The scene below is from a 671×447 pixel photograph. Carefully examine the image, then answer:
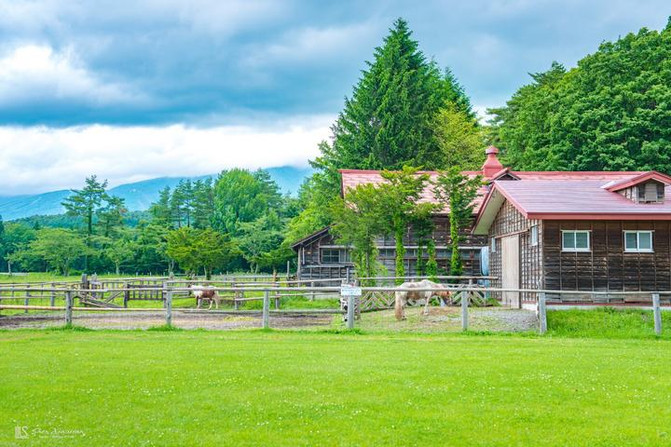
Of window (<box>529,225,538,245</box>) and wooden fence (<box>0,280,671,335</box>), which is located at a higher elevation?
window (<box>529,225,538,245</box>)

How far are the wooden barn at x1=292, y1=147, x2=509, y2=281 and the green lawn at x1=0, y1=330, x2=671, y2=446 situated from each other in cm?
1804

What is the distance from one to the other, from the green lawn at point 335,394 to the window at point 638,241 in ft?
27.5

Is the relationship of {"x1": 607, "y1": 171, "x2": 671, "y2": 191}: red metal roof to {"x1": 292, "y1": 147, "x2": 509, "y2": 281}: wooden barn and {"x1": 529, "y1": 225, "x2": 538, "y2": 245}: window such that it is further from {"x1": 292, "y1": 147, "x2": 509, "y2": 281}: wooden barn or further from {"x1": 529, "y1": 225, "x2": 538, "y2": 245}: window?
{"x1": 292, "y1": 147, "x2": 509, "y2": 281}: wooden barn

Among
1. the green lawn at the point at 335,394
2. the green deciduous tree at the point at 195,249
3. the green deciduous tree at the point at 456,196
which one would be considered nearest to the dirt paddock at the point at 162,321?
the green lawn at the point at 335,394

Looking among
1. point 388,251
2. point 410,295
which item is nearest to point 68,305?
point 410,295

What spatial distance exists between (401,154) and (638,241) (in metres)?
32.9

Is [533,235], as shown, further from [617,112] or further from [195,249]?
[195,249]

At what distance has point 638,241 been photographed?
70.4ft

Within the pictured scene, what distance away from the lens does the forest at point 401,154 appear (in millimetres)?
29453

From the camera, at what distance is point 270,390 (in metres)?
9.12

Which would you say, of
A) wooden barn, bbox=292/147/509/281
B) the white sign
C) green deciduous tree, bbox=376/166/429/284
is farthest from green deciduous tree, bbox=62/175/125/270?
the white sign

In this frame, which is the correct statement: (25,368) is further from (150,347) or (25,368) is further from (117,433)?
(117,433)

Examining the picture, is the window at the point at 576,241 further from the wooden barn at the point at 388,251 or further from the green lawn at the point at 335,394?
the wooden barn at the point at 388,251

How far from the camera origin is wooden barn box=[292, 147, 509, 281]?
31.9 meters
